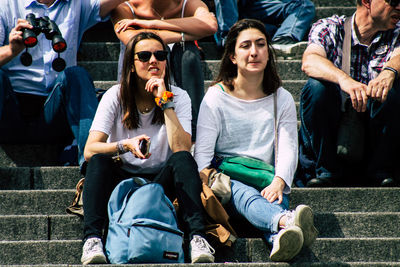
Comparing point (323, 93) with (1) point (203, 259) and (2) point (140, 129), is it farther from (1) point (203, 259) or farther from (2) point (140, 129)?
(1) point (203, 259)

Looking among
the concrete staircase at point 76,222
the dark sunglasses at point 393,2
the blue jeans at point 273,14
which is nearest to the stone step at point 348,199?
the concrete staircase at point 76,222

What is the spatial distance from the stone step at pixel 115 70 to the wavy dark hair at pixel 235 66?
1379 millimetres

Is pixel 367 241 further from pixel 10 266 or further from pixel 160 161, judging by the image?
pixel 10 266

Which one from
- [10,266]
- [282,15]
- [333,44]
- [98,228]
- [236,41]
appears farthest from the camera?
[282,15]

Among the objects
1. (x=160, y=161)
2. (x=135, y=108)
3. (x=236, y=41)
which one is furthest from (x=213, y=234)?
(x=236, y=41)

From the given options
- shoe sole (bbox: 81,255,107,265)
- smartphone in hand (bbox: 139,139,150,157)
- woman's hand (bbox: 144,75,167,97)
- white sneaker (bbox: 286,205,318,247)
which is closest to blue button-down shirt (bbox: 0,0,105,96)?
woman's hand (bbox: 144,75,167,97)

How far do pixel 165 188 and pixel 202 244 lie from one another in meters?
0.45

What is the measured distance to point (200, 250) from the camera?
3.39m

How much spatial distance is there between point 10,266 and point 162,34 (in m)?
2.04

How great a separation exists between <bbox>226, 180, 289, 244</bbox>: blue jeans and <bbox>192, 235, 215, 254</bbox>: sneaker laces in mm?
301

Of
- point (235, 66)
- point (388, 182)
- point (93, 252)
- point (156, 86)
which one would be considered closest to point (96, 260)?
point (93, 252)

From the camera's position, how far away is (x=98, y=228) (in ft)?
11.5

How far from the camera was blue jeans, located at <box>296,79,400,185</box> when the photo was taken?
14.7 ft

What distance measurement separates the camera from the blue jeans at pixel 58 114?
14.6 ft
